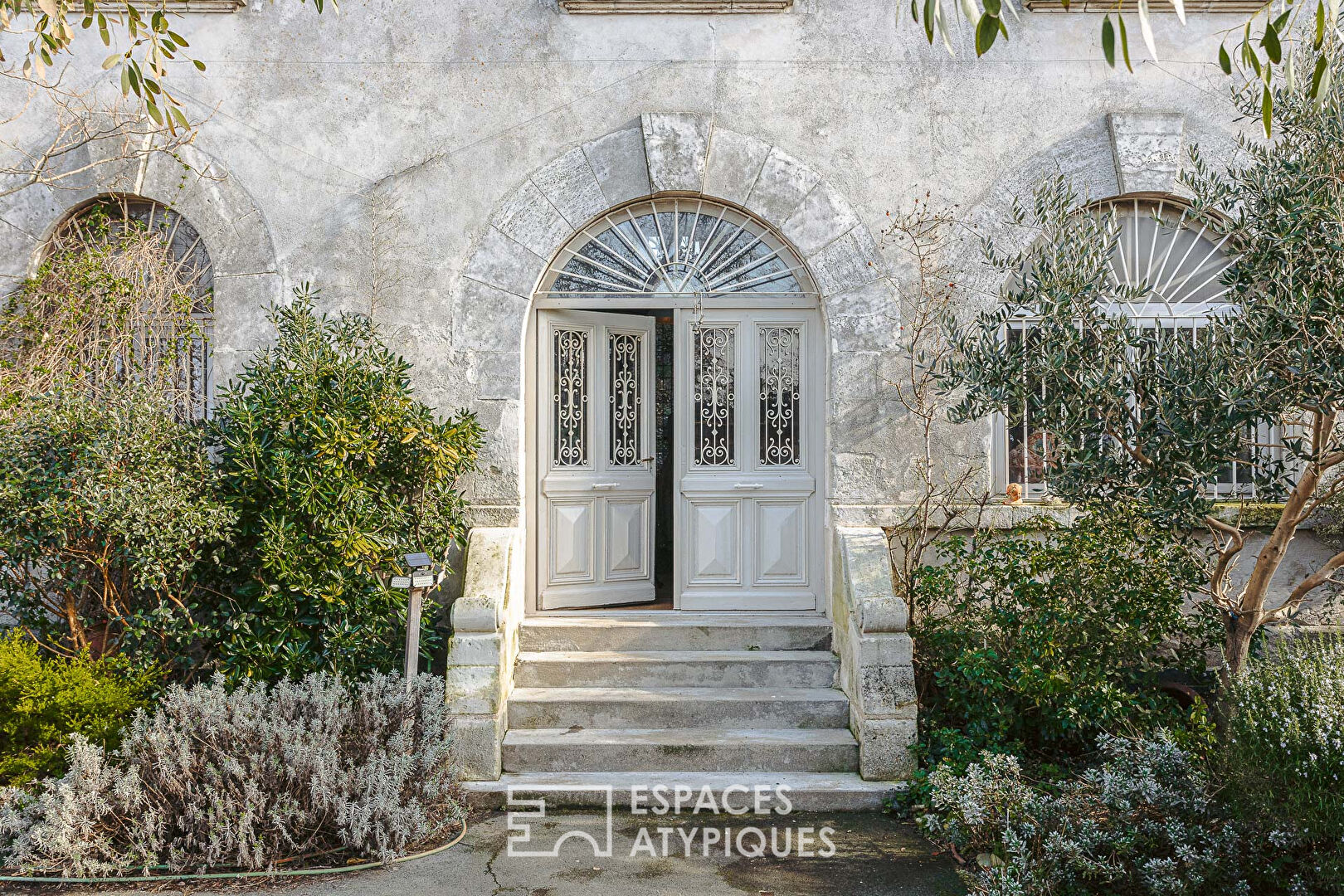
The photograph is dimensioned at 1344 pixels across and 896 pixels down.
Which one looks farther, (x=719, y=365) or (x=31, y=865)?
(x=719, y=365)

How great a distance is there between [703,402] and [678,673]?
188 cm

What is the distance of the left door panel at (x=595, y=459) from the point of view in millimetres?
7438

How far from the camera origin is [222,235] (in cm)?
707

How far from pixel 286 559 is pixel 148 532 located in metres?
0.72

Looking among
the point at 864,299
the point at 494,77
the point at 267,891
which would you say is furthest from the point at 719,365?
the point at 267,891

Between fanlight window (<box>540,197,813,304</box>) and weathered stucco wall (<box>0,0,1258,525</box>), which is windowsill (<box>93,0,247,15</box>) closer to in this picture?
weathered stucco wall (<box>0,0,1258,525</box>)

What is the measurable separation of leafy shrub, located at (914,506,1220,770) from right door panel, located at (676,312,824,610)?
1.18 metres

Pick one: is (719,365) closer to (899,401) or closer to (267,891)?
(899,401)

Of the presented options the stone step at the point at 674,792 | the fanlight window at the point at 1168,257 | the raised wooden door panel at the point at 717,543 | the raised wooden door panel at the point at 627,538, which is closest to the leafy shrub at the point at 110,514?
the stone step at the point at 674,792

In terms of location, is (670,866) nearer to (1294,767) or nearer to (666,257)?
(1294,767)

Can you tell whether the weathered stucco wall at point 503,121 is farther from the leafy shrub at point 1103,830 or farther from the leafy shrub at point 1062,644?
the leafy shrub at point 1103,830

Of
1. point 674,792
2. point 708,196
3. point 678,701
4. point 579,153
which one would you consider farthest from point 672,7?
point 674,792

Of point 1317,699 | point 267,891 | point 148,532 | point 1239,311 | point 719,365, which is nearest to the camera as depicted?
point 1317,699

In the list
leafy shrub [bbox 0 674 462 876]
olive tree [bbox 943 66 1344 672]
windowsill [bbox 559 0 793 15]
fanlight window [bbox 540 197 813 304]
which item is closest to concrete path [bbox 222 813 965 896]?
leafy shrub [bbox 0 674 462 876]
